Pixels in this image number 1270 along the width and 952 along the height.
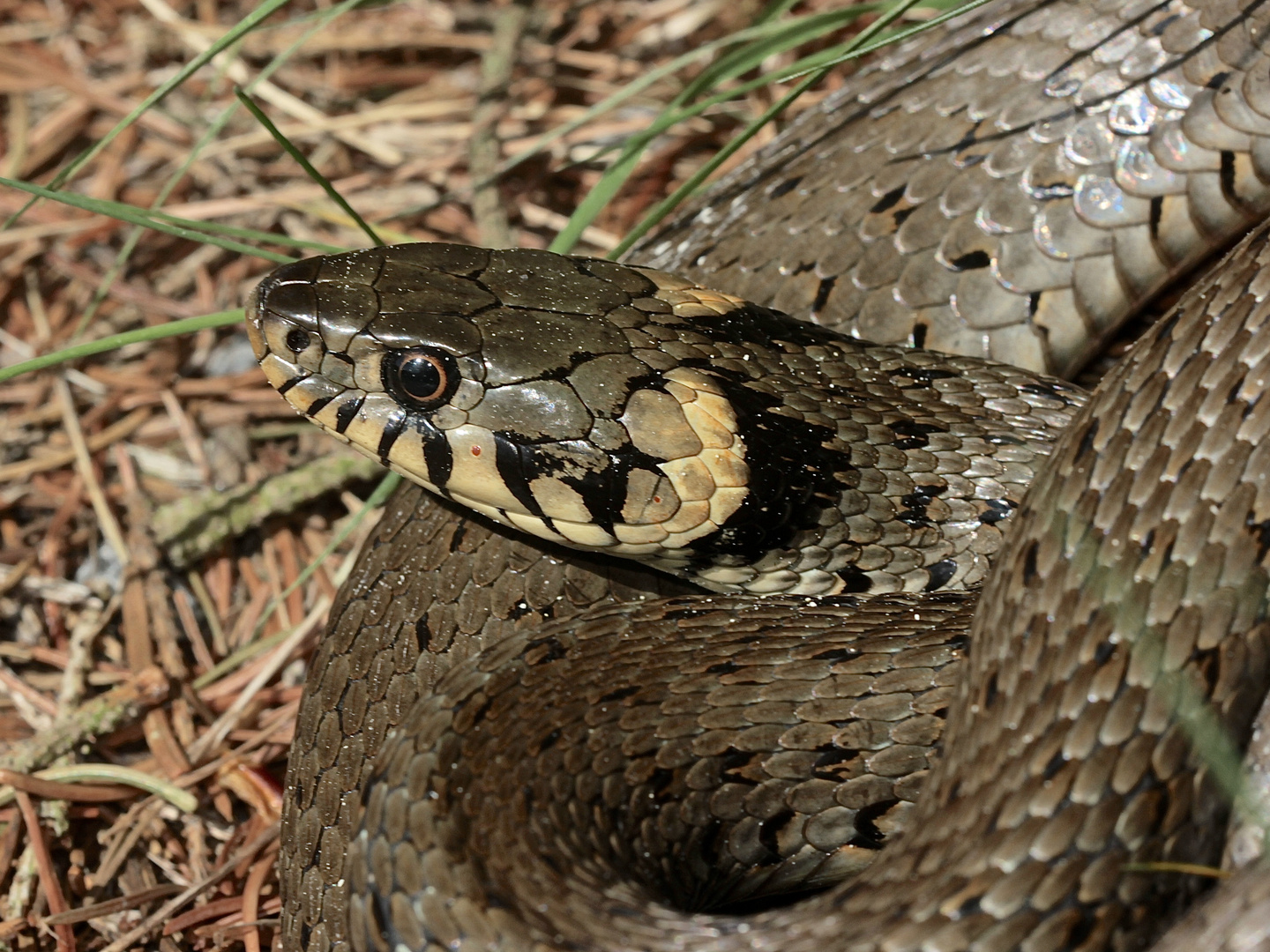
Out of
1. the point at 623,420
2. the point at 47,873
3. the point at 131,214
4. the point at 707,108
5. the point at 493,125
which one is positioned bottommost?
the point at 47,873

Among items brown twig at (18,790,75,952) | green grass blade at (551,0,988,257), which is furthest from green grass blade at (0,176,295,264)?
brown twig at (18,790,75,952)

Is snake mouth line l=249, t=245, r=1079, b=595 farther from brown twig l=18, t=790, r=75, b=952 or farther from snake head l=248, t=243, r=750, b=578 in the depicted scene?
brown twig l=18, t=790, r=75, b=952

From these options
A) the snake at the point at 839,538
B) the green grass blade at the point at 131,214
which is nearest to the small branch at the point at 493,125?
the snake at the point at 839,538

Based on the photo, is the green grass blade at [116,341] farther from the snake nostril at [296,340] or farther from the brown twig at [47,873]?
the brown twig at [47,873]

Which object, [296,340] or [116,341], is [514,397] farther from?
[116,341]

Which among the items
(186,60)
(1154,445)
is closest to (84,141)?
(186,60)

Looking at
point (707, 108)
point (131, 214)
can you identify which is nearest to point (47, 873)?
point (131, 214)

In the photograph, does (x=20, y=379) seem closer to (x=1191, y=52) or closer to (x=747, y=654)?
(x=747, y=654)
